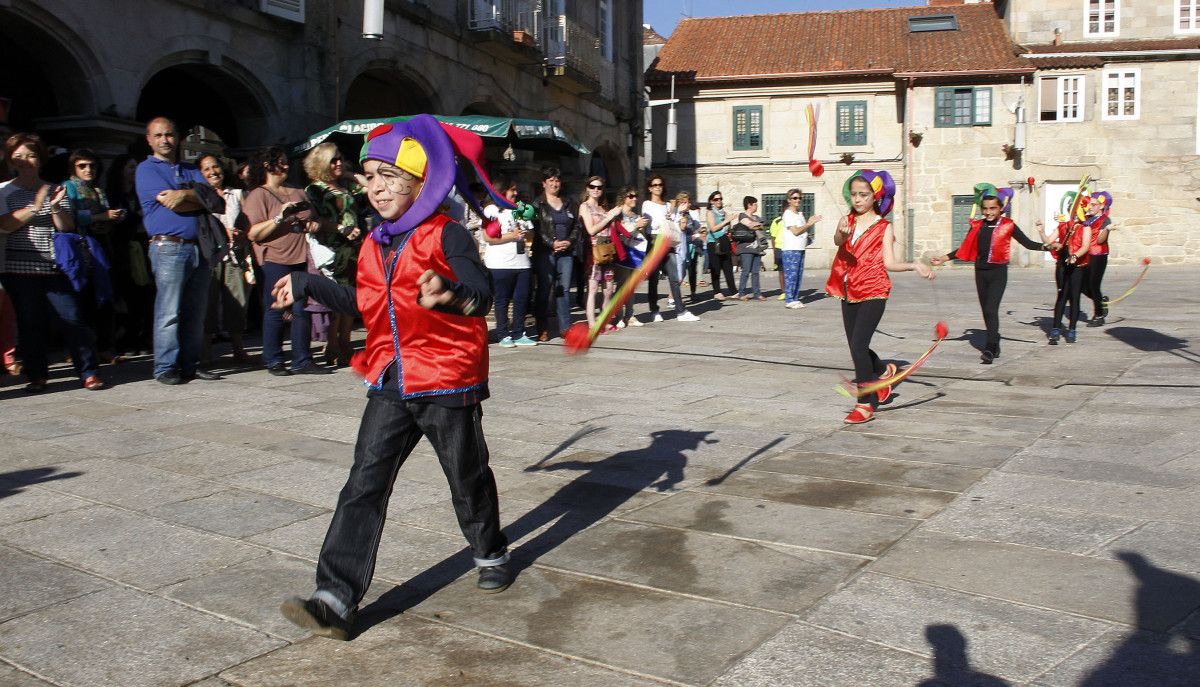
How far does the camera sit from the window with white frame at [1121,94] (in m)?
33.9

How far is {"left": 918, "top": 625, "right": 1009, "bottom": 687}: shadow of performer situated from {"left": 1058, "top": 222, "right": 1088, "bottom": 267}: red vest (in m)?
9.60

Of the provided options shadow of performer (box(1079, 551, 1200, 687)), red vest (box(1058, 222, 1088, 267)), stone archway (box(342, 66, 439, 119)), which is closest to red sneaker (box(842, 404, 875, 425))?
shadow of performer (box(1079, 551, 1200, 687))

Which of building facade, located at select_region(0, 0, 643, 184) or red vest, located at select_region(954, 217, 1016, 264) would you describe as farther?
building facade, located at select_region(0, 0, 643, 184)

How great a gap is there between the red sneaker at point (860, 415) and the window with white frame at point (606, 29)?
2203cm

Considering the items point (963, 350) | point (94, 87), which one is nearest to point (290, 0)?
point (94, 87)

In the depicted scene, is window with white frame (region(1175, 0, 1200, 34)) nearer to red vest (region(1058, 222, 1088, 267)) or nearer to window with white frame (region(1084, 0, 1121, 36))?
window with white frame (region(1084, 0, 1121, 36))

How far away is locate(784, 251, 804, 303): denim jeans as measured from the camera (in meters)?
16.3

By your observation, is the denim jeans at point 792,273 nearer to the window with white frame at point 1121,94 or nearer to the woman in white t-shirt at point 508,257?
the woman in white t-shirt at point 508,257

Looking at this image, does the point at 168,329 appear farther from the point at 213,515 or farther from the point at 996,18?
the point at 996,18

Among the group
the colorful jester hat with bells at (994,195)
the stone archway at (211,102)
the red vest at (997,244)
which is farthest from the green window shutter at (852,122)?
the red vest at (997,244)

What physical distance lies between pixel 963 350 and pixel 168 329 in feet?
25.8

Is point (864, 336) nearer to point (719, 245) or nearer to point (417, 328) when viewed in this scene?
point (417, 328)

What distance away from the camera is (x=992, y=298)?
1055cm

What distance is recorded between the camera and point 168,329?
27.4 feet
